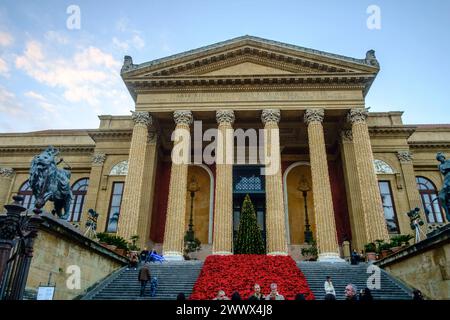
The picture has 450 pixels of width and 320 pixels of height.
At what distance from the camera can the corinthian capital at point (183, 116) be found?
1998 cm

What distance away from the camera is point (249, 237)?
16578mm

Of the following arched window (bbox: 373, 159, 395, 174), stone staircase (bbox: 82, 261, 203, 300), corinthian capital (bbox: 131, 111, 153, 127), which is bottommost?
stone staircase (bbox: 82, 261, 203, 300)

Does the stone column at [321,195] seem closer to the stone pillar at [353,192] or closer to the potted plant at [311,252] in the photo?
the potted plant at [311,252]

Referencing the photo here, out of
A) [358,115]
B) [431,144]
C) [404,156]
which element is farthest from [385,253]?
[431,144]

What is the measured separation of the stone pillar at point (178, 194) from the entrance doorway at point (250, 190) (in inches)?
243

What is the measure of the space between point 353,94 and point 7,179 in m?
27.9

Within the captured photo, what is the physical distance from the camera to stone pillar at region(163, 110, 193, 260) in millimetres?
17266

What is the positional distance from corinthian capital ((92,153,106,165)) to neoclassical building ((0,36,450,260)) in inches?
3.0

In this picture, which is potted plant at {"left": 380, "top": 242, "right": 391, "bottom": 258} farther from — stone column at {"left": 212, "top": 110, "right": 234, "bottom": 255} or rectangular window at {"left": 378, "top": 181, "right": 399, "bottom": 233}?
rectangular window at {"left": 378, "top": 181, "right": 399, "bottom": 233}

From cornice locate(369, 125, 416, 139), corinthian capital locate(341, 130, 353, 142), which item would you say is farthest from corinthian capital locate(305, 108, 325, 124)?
cornice locate(369, 125, 416, 139)

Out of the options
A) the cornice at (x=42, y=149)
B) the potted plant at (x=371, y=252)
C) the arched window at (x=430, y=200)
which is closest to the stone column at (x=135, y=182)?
the cornice at (x=42, y=149)

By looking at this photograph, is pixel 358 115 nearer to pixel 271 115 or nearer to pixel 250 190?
pixel 271 115

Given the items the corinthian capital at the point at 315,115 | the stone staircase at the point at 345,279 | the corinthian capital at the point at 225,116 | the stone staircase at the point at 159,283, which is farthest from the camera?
the corinthian capital at the point at 225,116
